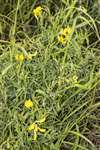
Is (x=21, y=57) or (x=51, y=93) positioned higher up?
(x=21, y=57)

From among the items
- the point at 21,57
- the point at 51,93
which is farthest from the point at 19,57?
the point at 51,93

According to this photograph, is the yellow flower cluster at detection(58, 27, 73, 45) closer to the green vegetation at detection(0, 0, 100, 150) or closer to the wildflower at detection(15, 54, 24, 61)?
the green vegetation at detection(0, 0, 100, 150)

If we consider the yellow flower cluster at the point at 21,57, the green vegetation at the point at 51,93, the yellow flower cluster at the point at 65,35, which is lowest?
the green vegetation at the point at 51,93

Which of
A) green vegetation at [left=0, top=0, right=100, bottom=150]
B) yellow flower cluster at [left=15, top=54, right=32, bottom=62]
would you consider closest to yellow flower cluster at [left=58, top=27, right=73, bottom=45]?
green vegetation at [left=0, top=0, right=100, bottom=150]

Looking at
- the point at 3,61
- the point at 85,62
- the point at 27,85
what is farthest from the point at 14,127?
the point at 85,62

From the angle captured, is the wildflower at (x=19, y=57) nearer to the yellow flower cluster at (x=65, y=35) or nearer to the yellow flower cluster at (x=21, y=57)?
the yellow flower cluster at (x=21, y=57)

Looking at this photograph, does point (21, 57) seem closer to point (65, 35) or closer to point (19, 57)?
point (19, 57)

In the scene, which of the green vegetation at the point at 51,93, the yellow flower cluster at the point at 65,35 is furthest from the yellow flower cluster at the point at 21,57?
the yellow flower cluster at the point at 65,35

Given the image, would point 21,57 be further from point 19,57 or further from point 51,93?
point 51,93

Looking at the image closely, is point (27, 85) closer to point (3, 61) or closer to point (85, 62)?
point (3, 61)
